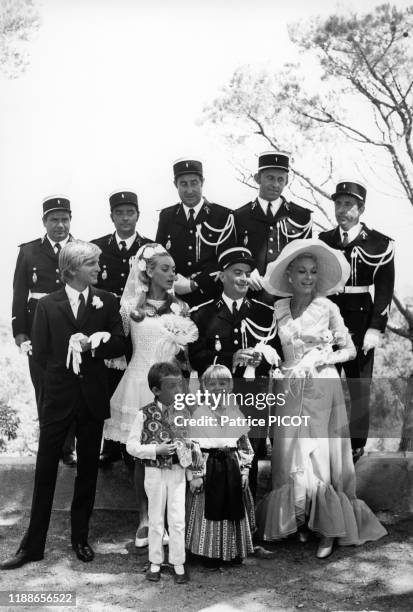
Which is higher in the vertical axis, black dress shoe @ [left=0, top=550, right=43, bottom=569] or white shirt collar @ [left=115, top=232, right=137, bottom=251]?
white shirt collar @ [left=115, top=232, right=137, bottom=251]

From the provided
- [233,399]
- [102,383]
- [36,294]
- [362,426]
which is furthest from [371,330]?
[36,294]

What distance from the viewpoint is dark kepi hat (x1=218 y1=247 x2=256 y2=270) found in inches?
205

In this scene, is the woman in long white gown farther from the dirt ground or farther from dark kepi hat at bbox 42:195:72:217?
dark kepi hat at bbox 42:195:72:217

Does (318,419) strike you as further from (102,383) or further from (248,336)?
(102,383)

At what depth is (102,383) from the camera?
16.3ft

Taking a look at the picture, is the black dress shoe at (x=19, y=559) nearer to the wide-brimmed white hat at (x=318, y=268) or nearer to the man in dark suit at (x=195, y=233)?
the man in dark suit at (x=195, y=233)

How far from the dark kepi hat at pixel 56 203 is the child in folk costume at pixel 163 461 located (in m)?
1.70

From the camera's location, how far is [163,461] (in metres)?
4.70

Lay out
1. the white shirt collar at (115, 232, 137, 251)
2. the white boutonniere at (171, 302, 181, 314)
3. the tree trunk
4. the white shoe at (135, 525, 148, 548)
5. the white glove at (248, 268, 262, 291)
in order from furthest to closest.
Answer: the tree trunk < the white shirt collar at (115, 232, 137, 251) < the white glove at (248, 268, 262, 291) < the white boutonniere at (171, 302, 181, 314) < the white shoe at (135, 525, 148, 548)

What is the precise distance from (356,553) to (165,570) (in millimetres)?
1212

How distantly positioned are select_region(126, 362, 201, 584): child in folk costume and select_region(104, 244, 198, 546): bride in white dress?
15.3 inches

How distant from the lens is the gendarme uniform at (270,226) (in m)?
5.81

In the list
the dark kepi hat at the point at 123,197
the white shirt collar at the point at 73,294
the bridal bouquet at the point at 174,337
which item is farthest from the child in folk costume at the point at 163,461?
the dark kepi hat at the point at 123,197

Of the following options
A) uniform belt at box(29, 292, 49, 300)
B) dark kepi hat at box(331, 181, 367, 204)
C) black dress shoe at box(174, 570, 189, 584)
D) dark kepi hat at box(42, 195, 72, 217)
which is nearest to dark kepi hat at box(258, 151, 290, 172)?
dark kepi hat at box(331, 181, 367, 204)
